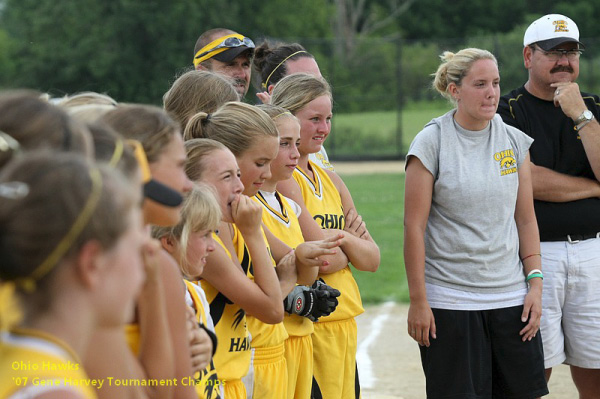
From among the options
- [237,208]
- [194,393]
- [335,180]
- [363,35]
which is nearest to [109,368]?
[194,393]

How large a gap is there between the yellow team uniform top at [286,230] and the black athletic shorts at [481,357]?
0.93 m

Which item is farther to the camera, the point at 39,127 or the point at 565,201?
the point at 565,201

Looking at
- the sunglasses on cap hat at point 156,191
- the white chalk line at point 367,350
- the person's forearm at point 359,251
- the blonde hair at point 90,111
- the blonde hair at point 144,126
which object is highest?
the blonde hair at point 90,111

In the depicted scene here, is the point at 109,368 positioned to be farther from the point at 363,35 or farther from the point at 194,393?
the point at 363,35

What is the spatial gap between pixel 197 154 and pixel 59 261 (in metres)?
1.74

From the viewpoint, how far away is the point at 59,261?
5.16ft

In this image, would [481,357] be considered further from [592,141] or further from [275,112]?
[275,112]

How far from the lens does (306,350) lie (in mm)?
4125

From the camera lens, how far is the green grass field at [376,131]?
31219 millimetres

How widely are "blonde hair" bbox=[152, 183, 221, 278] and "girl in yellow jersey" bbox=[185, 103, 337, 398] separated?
0.67 m

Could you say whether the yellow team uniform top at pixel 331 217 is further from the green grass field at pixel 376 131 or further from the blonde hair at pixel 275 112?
the green grass field at pixel 376 131

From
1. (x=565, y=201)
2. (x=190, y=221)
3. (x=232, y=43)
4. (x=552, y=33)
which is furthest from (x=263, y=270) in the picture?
(x=552, y=33)

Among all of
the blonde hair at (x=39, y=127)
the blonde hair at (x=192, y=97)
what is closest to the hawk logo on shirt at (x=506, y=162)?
the blonde hair at (x=192, y=97)

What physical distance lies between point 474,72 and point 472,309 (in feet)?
4.39
